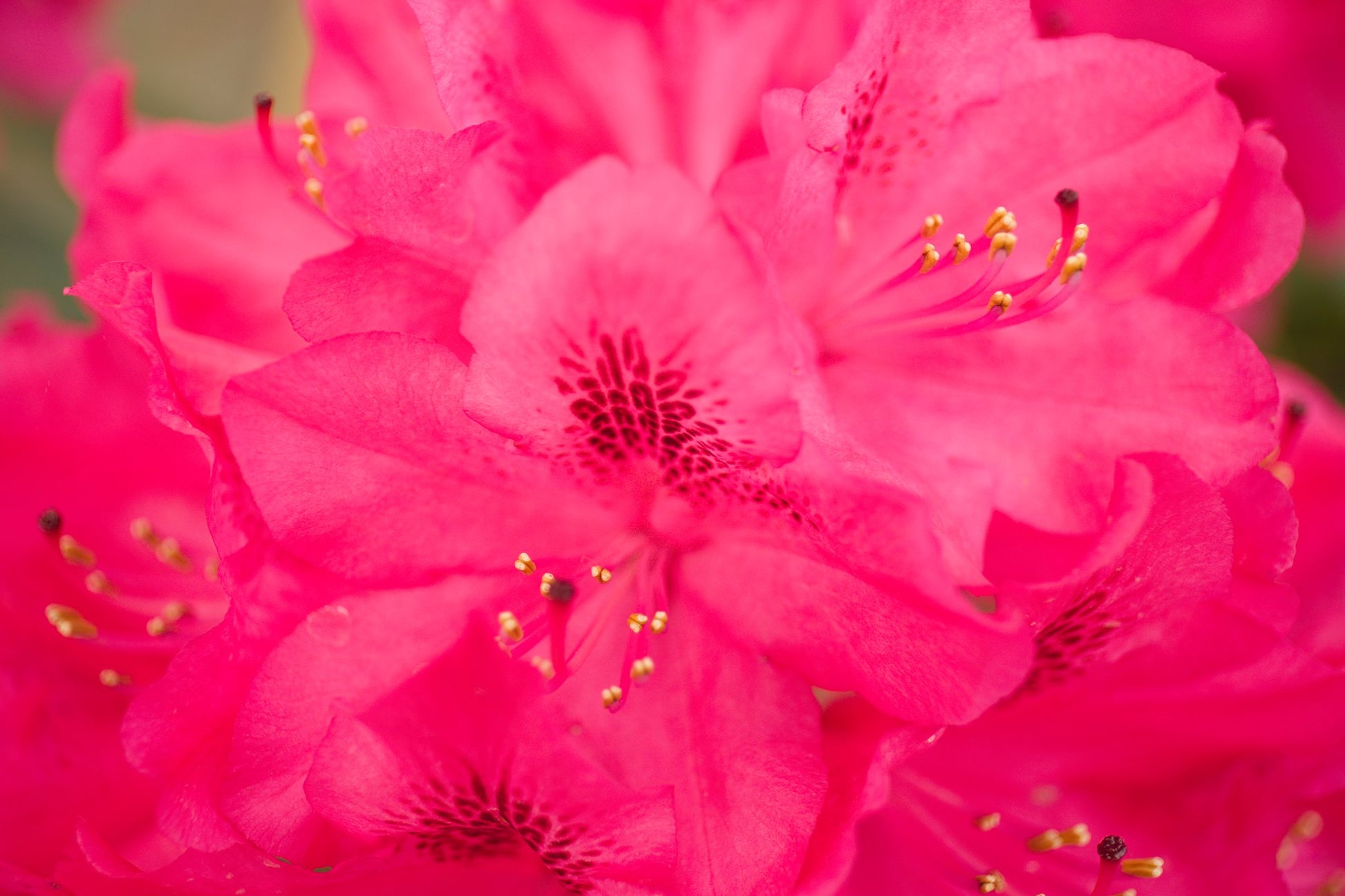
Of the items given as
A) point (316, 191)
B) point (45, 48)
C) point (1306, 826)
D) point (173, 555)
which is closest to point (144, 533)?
point (173, 555)

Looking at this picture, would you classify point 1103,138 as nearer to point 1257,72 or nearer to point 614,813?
point 614,813

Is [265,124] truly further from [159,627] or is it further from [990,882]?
[990,882]

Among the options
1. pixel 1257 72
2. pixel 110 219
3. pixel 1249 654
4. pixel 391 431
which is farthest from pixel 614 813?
pixel 1257 72

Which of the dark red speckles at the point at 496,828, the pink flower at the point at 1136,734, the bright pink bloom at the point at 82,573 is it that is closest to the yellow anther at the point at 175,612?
the bright pink bloom at the point at 82,573

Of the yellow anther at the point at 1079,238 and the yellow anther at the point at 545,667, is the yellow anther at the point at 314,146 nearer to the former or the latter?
the yellow anther at the point at 545,667

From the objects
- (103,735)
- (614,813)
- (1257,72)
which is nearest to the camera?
(614,813)

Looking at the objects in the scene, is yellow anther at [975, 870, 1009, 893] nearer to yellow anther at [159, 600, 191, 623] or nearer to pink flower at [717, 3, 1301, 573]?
pink flower at [717, 3, 1301, 573]
